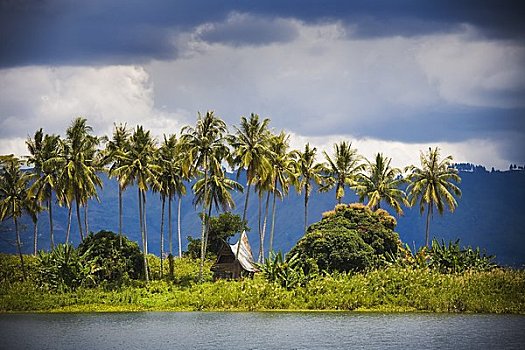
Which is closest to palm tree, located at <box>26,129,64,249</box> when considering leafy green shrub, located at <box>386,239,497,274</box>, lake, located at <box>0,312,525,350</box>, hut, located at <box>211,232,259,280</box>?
hut, located at <box>211,232,259,280</box>

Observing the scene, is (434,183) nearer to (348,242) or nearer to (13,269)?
(348,242)

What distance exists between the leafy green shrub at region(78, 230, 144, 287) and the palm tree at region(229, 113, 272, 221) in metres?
11.2

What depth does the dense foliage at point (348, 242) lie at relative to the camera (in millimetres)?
67375

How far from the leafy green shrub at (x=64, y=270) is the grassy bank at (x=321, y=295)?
86 centimetres

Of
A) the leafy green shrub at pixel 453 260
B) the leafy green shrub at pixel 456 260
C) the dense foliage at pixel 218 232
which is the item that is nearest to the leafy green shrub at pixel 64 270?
the dense foliage at pixel 218 232

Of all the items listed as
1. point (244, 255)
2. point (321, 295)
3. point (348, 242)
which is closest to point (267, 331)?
point (321, 295)

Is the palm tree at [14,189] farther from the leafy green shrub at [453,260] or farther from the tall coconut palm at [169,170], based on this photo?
the leafy green shrub at [453,260]

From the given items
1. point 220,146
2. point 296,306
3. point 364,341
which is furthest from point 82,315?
point 364,341

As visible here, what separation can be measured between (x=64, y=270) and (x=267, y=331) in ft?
95.6

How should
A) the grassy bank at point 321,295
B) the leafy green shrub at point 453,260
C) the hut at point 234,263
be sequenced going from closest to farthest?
the grassy bank at point 321,295
the leafy green shrub at point 453,260
the hut at point 234,263

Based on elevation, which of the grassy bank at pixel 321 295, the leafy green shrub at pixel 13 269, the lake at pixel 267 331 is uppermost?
the leafy green shrub at pixel 13 269

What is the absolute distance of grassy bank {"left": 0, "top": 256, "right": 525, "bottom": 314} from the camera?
56.5 metres

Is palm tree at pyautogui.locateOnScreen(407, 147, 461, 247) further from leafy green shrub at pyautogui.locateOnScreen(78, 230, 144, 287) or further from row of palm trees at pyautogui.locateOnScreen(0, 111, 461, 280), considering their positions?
leafy green shrub at pyautogui.locateOnScreen(78, 230, 144, 287)

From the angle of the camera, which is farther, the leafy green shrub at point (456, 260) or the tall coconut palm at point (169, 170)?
the tall coconut palm at point (169, 170)
